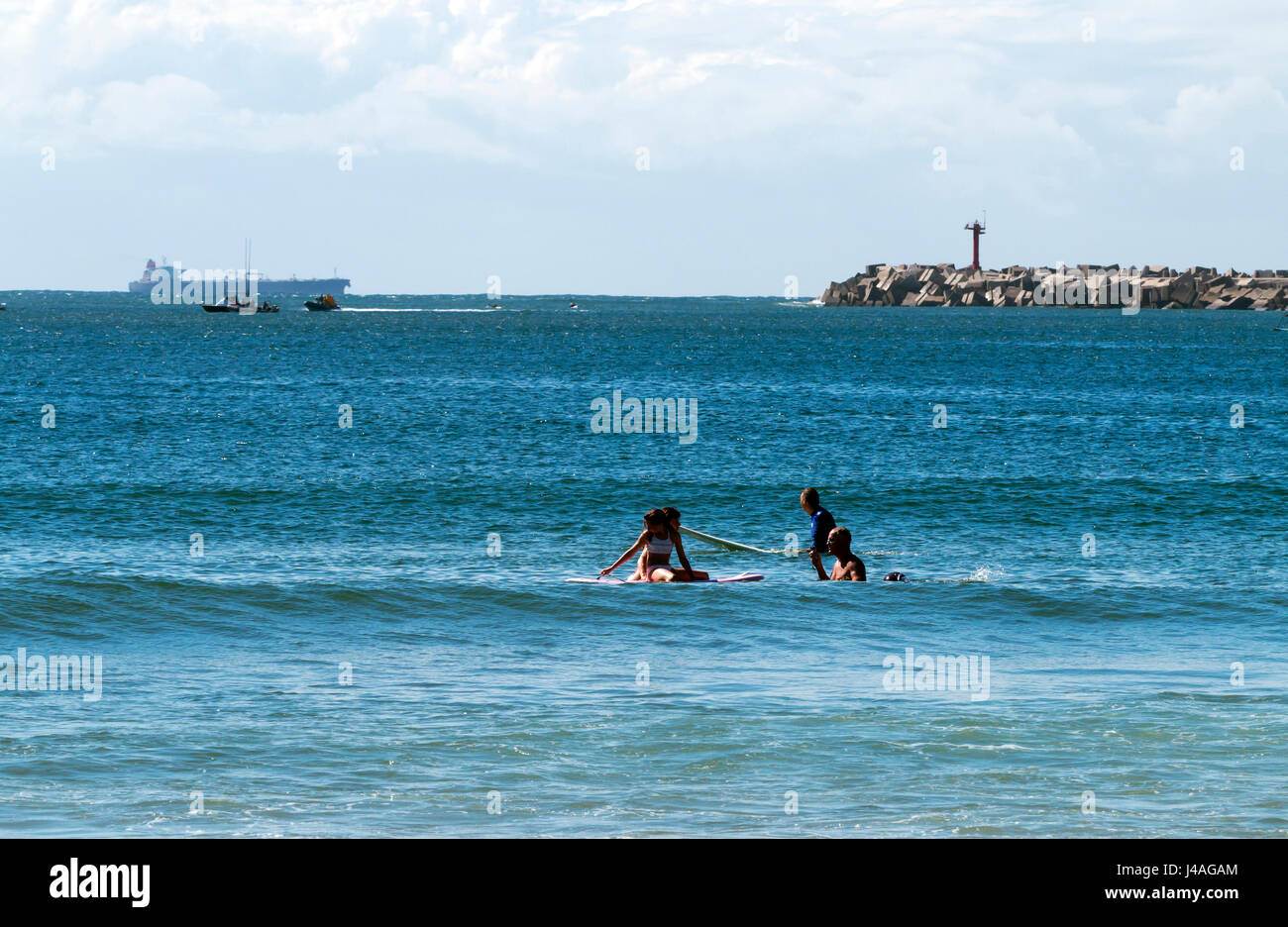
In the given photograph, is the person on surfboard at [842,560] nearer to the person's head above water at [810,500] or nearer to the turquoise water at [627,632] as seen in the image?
the turquoise water at [627,632]

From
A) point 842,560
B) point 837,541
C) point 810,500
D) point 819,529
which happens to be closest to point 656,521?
point 819,529

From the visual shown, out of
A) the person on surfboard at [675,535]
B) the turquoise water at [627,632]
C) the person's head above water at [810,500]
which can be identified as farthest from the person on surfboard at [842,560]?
the person on surfboard at [675,535]

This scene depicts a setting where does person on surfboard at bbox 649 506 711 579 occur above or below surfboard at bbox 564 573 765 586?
above

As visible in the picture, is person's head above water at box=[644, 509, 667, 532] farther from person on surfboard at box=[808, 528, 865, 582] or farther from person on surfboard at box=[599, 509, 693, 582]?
person on surfboard at box=[808, 528, 865, 582]

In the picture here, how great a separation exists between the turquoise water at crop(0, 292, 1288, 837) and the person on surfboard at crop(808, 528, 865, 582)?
0.78ft

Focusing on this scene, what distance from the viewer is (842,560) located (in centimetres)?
2228

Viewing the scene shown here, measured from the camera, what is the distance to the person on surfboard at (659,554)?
74.2ft

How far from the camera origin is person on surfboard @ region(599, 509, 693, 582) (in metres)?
22.6

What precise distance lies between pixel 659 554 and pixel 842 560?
291 cm

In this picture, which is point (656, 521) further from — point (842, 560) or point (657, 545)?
point (842, 560)

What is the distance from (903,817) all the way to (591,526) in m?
22.4

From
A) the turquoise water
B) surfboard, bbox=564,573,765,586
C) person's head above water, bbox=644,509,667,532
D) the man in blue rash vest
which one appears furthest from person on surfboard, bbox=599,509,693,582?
the man in blue rash vest
